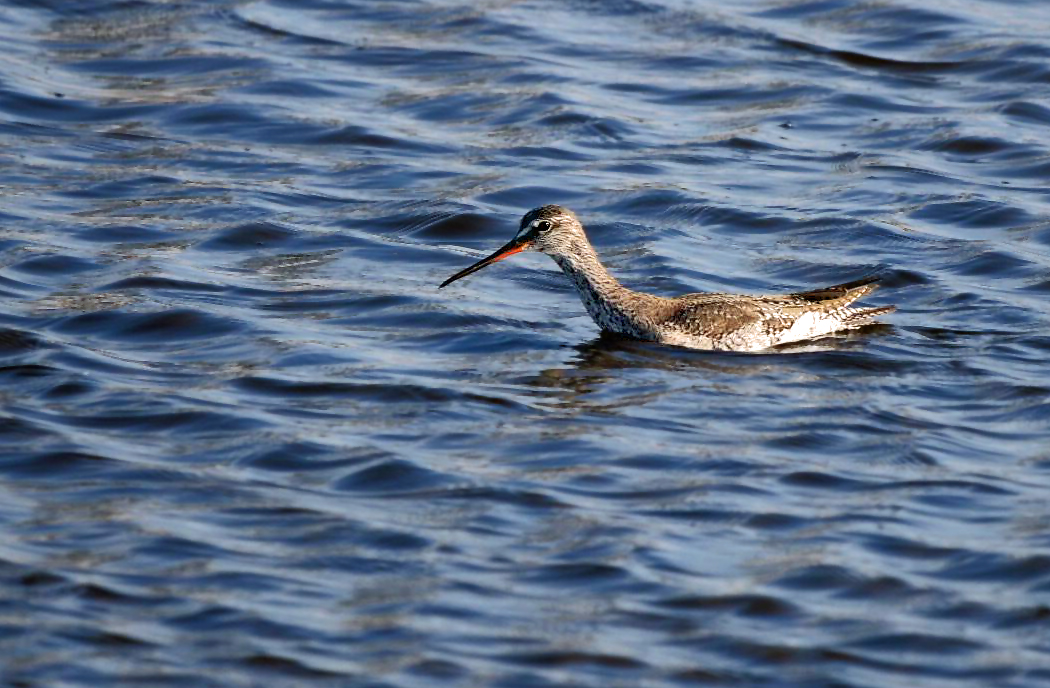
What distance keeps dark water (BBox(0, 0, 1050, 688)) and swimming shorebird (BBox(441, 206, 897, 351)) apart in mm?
194

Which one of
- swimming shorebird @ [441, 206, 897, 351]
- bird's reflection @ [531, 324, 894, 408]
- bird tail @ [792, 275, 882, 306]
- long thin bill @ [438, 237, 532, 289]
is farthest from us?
long thin bill @ [438, 237, 532, 289]

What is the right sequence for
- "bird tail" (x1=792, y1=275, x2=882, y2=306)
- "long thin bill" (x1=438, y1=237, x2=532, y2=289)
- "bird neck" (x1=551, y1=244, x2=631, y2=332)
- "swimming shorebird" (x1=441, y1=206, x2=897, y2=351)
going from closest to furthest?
"swimming shorebird" (x1=441, y1=206, x2=897, y2=351)
"bird tail" (x1=792, y1=275, x2=882, y2=306)
"bird neck" (x1=551, y1=244, x2=631, y2=332)
"long thin bill" (x1=438, y1=237, x2=532, y2=289)

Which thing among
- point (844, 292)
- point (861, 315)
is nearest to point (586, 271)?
point (844, 292)

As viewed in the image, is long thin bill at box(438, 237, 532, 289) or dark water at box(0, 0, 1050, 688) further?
long thin bill at box(438, 237, 532, 289)

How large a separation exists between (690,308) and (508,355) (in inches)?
52.5

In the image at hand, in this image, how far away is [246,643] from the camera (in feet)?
26.9

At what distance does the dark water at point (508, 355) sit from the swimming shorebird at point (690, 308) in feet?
0.64

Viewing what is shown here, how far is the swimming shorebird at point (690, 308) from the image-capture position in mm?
12781

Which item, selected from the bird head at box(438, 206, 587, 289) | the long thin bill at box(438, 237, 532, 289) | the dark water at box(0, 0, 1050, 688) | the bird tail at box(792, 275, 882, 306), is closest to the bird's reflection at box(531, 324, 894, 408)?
the dark water at box(0, 0, 1050, 688)

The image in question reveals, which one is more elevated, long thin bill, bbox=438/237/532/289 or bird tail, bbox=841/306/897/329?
long thin bill, bbox=438/237/532/289

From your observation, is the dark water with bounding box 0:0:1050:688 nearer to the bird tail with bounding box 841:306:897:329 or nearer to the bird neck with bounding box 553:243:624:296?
the bird tail with bounding box 841:306:897:329

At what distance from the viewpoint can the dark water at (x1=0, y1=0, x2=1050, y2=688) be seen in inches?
334

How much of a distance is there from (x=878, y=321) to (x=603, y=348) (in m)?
2.07

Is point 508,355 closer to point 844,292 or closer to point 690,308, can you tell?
point 690,308
